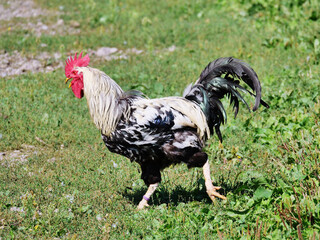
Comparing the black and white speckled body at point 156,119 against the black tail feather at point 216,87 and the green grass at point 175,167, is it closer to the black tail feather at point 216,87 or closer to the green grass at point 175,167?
the black tail feather at point 216,87

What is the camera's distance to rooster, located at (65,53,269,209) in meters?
5.20

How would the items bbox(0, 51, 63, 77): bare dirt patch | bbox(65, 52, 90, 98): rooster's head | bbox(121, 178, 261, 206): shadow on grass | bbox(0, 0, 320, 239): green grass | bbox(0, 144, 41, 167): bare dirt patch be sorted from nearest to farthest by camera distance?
1. bbox(0, 0, 320, 239): green grass
2. bbox(65, 52, 90, 98): rooster's head
3. bbox(121, 178, 261, 206): shadow on grass
4. bbox(0, 144, 41, 167): bare dirt patch
5. bbox(0, 51, 63, 77): bare dirt patch

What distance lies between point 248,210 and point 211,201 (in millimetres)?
942

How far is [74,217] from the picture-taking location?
17.2 feet

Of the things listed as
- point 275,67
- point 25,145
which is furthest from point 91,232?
point 275,67

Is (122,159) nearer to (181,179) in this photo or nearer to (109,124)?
(181,179)

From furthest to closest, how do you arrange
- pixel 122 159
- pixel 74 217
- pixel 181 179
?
pixel 122 159
pixel 181 179
pixel 74 217

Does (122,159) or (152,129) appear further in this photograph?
(122,159)

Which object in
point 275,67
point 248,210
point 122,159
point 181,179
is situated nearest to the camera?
point 248,210

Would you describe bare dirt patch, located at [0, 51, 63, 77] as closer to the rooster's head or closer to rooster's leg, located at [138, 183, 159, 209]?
the rooster's head

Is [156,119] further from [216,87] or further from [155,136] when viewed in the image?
[216,87]

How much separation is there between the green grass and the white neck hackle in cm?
103

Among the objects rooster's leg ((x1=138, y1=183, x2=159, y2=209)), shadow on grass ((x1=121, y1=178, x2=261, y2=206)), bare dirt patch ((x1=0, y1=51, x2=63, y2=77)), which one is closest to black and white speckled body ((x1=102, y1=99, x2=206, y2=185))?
rooster's leg ((x1=138, y1=183, x2=159, y2=209))

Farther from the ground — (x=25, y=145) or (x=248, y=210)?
(x=248, y=210)
